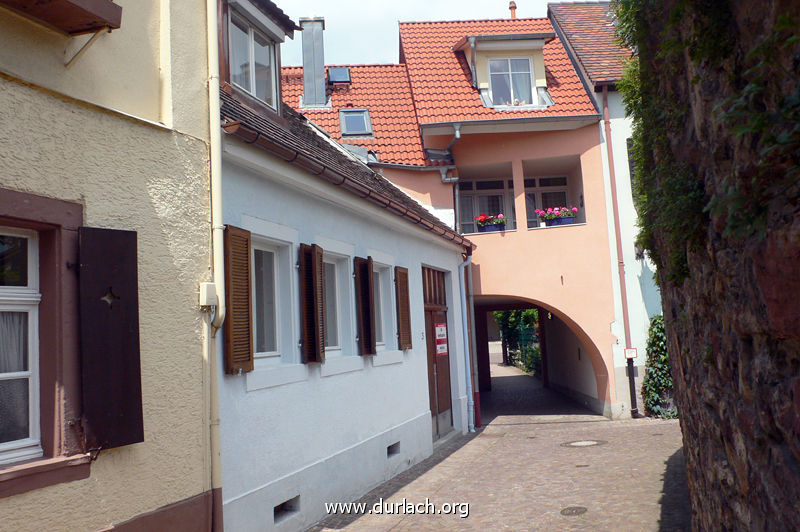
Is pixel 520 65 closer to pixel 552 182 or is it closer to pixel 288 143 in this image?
pixel 552 182

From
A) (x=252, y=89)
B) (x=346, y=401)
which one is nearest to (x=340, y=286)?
(x=346, y=401)

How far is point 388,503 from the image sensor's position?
8398mm

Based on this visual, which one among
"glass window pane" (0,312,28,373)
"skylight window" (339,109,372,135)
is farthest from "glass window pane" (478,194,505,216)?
"glass window pane" (0,312,28,373)

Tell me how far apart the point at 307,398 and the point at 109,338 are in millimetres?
3278

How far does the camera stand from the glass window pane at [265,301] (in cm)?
708

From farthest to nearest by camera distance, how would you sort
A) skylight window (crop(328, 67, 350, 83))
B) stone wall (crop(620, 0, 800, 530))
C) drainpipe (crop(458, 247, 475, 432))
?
skylight window (crop(328, 67, 350, 83))
drainpipe (crop(458, 247, 475, 432))
stone wall (crop(620, 0, 800, 530))

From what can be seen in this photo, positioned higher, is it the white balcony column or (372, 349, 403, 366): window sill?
the white balcony column

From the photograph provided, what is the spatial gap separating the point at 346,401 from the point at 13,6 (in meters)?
5.59

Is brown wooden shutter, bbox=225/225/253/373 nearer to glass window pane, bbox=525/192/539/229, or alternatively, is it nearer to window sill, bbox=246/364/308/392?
window sill, bbox=246/364/308/392

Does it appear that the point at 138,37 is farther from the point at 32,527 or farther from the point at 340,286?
the point at 340,286

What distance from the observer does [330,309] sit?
880cm

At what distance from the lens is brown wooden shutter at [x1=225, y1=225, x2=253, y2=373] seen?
6.00m

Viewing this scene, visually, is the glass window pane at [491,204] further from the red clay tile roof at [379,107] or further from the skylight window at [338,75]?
the skylight window at [338,75]

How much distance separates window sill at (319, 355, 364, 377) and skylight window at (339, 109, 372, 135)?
8.87 metres
